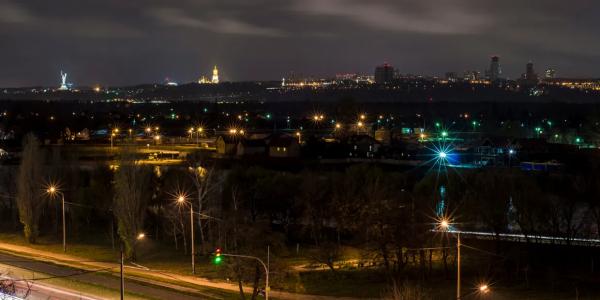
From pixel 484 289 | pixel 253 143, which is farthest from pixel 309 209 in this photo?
pixel 253 143

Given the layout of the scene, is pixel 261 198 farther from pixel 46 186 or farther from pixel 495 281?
pixel 495 281

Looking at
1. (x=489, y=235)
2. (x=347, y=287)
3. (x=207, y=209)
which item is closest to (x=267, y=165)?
(x=207, y=209)

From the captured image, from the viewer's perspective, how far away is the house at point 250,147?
57.2 meters

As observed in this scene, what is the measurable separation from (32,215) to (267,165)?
2127cm

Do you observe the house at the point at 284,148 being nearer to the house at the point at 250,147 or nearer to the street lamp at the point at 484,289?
the house at the point at 250,147

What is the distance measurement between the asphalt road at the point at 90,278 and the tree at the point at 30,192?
4339mm

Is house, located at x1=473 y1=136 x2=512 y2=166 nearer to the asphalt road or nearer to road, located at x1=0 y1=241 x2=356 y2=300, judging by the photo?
road, located at x1=0 y1=241 x2=356 y2=300

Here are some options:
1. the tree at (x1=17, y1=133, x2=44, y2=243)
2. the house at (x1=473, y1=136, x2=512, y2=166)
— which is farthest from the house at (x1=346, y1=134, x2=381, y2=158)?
the tree at (x1=17, y1=133, x2=44, y2=243)

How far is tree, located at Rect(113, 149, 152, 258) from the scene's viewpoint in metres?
27.1

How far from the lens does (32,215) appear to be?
99.7ft

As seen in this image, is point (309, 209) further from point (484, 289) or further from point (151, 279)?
point (484, 289)

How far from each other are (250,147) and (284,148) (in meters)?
3.65

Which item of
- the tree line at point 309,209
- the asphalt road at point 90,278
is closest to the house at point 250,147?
the tree line at point 309,209

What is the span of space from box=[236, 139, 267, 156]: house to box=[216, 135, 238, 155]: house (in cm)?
57
